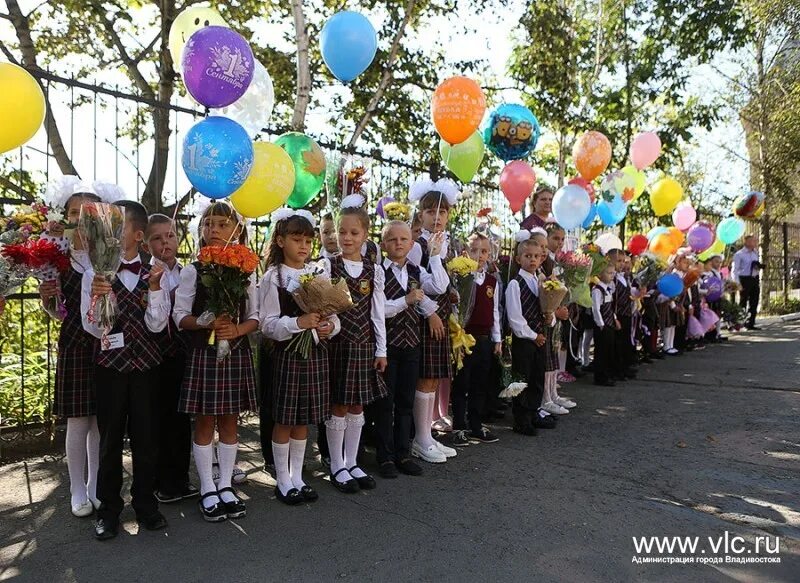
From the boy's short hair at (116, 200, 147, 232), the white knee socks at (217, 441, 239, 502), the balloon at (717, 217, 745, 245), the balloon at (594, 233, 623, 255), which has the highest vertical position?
the balloon at (717, 217, 745, 245)

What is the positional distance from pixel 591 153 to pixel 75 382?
6584mm

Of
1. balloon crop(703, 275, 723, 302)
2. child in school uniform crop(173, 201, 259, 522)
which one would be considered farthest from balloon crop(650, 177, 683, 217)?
child in school uniform crop(173, 201, 259, 522)

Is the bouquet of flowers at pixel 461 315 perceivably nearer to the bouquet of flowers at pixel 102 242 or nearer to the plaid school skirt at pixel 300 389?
the plaid school skirt at pixel 300 389

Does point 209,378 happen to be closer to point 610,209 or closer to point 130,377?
point 130,377

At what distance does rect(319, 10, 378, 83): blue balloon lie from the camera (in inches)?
217

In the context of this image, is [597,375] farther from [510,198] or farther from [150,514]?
[150,514]

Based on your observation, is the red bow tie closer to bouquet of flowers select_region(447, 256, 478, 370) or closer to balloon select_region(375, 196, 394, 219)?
bouquet of flowers select_region(447, 256, 478, 370)

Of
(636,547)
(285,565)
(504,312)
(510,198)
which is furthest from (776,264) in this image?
(285,565)

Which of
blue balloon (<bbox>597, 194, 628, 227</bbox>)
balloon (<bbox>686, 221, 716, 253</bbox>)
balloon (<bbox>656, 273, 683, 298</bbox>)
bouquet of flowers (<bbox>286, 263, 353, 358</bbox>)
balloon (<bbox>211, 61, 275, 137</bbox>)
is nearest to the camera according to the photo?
bouquet of flowers (<bbox>286, 263, 353, 358</bbox>)

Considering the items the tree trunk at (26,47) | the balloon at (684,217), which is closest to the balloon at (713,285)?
the balloon at (684,217)

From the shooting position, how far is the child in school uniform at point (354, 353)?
404 cm

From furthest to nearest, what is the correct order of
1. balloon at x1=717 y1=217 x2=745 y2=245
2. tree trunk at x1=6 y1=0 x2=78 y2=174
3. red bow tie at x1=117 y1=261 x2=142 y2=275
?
1. balloon at x1=717 y1=217 x2=745 y2=245
2. tree trunk at x1=6 y1=0 x2=78 y2=174
3. red bow tie at x1=117 y1=261 x2=142 y2=275

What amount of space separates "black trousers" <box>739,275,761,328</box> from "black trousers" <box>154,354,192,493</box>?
12291 millimetres

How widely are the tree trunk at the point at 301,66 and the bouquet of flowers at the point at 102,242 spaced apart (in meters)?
3.80
